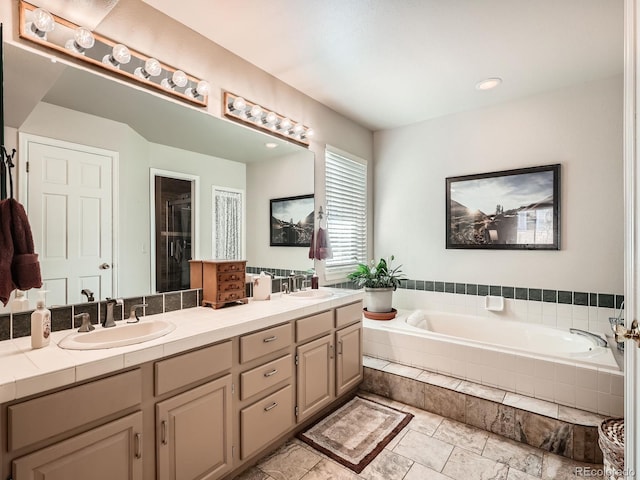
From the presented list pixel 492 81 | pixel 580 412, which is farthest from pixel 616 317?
pixel 492 81

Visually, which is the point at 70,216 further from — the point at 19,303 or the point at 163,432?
the point at 163,432

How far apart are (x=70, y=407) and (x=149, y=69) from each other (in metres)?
1.69

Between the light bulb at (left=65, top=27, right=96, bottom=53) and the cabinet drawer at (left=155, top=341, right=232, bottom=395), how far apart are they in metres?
1.55

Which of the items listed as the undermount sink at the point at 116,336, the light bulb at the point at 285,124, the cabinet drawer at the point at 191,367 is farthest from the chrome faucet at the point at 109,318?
the light bulb at the point at 285,124

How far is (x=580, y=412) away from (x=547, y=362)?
0.32m

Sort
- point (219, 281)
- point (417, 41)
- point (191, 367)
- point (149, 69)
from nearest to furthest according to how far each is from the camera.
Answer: point (191, 367), point (149, 69), point (219, 281), point (417, 41)

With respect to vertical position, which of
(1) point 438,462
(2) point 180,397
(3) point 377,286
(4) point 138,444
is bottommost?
(1) point 438,462

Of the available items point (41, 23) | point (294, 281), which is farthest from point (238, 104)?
point (294, 281)

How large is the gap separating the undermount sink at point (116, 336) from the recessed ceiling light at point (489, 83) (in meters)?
2.95

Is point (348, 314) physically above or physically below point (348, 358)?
above

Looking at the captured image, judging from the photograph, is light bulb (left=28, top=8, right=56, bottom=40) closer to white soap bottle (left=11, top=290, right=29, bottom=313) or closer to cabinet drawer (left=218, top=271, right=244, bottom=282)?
white soap bottle (left=11, top=290, right=29, bottom=313)

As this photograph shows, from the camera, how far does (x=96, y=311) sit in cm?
169

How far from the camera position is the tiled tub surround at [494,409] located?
197 cm

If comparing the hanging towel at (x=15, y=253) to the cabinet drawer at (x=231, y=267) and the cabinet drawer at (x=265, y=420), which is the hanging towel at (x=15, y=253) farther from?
the cabinet drawer at (x=265, y=420)
